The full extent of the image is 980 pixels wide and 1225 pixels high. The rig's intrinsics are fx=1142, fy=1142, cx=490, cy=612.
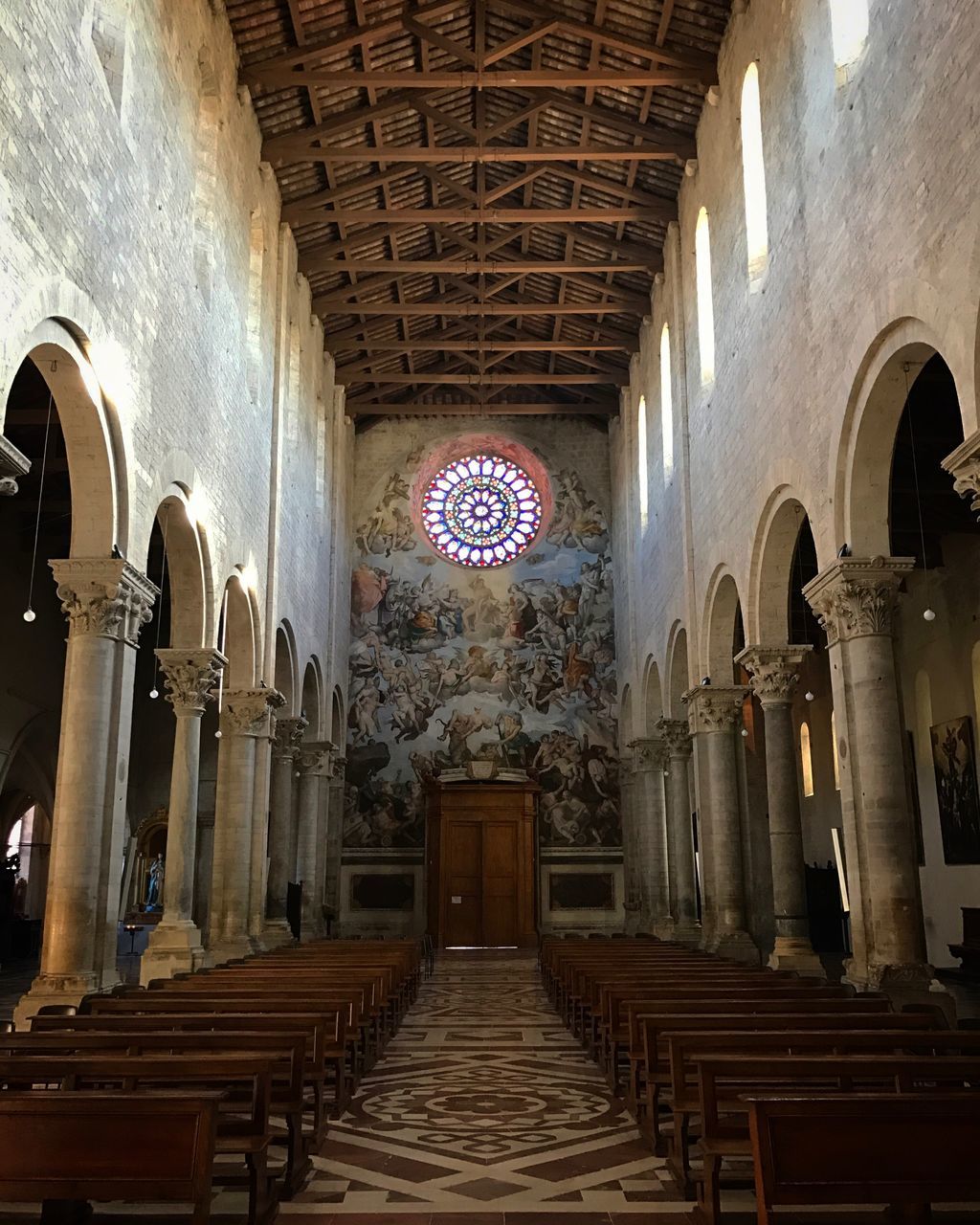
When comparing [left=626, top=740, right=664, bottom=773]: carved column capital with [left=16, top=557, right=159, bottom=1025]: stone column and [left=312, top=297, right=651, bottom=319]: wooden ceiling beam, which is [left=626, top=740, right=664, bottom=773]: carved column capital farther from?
[left=16, top=557, right=159, bottom=1025]: stone column

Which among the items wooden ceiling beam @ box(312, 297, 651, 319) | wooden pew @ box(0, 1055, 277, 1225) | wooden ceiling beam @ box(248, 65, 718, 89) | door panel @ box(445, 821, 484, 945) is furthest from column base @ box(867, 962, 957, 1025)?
door panel @ box(445, 821, 484, 945)

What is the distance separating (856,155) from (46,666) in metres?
20.2

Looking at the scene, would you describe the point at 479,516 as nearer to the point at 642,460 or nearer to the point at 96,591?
the point at 642,460

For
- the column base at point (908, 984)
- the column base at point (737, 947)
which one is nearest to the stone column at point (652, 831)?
the column base at point (737, 947)

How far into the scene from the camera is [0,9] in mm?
9109

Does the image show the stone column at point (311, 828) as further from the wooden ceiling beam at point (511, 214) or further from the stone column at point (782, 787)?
the stone column at point (782, 787)

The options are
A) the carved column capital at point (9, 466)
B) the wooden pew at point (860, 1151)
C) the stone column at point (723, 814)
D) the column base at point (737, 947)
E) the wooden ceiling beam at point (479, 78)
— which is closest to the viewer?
the wooden pew at point (860, 1151)

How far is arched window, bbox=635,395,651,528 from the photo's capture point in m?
26.2

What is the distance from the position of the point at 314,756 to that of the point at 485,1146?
19.3 meters

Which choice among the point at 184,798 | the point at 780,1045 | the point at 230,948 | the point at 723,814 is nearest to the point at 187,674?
the point at 184,798

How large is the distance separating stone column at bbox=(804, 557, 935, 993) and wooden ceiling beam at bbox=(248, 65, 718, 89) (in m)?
9.91

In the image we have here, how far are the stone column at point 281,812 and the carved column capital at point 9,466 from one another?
14518 millimetres

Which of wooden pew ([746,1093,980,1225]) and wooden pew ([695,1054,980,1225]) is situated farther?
wooden pew ([695,1054,980,1225])

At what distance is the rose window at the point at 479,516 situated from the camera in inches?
1256
